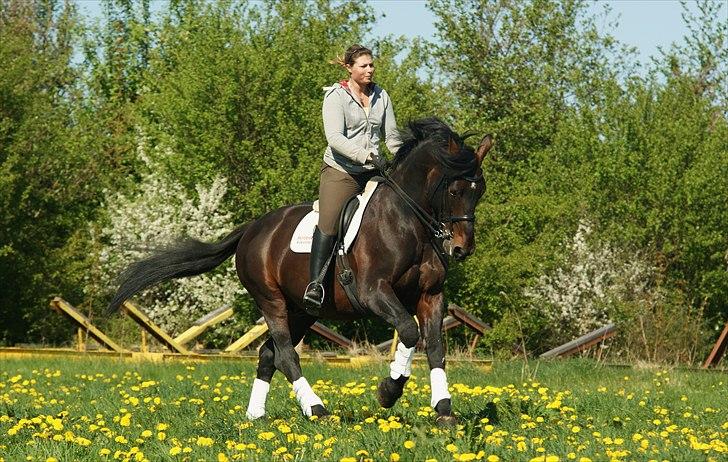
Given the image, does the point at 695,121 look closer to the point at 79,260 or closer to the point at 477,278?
the point at 477,278

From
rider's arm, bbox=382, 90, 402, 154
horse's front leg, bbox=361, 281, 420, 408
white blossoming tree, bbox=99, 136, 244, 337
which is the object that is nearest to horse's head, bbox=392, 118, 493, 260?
rider's arm, bbox=382, 90, 402, 154

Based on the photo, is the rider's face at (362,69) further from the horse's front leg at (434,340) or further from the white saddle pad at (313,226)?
the horse's front leg at (434,340)

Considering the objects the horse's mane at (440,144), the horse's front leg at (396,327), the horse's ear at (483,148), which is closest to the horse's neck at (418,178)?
the horse's mane at (440,144)

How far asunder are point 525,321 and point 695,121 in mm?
6984

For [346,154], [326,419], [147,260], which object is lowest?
[326,419]

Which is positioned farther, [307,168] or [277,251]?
[307,168]

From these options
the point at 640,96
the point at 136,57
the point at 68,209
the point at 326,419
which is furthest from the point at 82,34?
the point at 326,419

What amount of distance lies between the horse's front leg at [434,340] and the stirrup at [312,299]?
0.88 metres

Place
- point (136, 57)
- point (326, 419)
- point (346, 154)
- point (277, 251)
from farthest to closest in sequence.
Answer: point (136, 57), point (277, 251), point (346, 154), point (326, 419)

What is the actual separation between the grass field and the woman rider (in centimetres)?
136

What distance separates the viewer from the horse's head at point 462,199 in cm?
948

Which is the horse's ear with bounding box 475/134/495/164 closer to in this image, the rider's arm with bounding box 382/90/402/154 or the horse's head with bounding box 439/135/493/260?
the horse's head with bounding box 439/135/493/260

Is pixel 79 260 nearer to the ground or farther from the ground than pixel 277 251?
nearer to the ground

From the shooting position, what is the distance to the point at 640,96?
34.3 m
